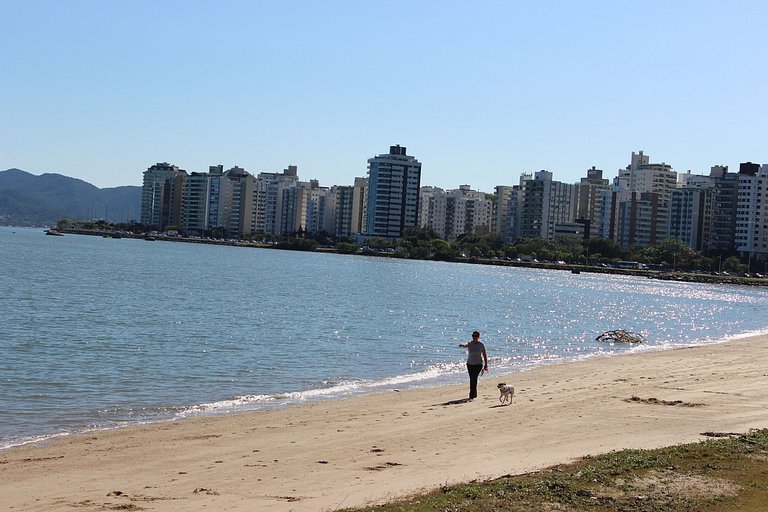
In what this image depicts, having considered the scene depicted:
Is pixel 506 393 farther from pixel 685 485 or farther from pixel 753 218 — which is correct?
pixel 753 218

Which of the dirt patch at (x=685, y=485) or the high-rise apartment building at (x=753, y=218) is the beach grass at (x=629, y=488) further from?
the high-rise apartment building at (x=753, y=218)

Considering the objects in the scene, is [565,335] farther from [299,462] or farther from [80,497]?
[80,497]

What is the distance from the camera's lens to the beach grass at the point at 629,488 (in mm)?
10266

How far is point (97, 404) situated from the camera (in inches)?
867

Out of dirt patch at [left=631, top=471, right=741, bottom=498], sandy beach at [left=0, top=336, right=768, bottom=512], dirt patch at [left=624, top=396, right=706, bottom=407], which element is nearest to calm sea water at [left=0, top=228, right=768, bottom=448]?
sandy beach at [left=0, top=336, right=768, bottom=512]

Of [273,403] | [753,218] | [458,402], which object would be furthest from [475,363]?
[753,218]

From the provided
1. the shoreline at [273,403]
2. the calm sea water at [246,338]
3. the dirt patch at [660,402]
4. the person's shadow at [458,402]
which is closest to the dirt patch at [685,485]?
the dirt patch at [660,402]

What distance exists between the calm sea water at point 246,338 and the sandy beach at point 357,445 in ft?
8.07

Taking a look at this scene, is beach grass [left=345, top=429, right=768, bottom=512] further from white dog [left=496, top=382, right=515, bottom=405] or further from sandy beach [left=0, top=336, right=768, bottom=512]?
white dog [left=496, top=382, right=515, bottom=405]

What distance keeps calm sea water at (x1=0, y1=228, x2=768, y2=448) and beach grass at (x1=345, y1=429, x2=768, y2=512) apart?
1025cm

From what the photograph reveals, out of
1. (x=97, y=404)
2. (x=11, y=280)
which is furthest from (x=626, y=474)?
(x=11, y=280)

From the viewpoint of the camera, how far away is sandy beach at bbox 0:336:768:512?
12.4m

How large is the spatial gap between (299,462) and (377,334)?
3039 centimetres

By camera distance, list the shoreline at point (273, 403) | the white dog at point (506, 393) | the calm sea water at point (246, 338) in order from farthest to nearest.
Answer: the calm sea water at point (246, 338) < the white dog at point (506, 393) < the shoreline at point (273, 403)
